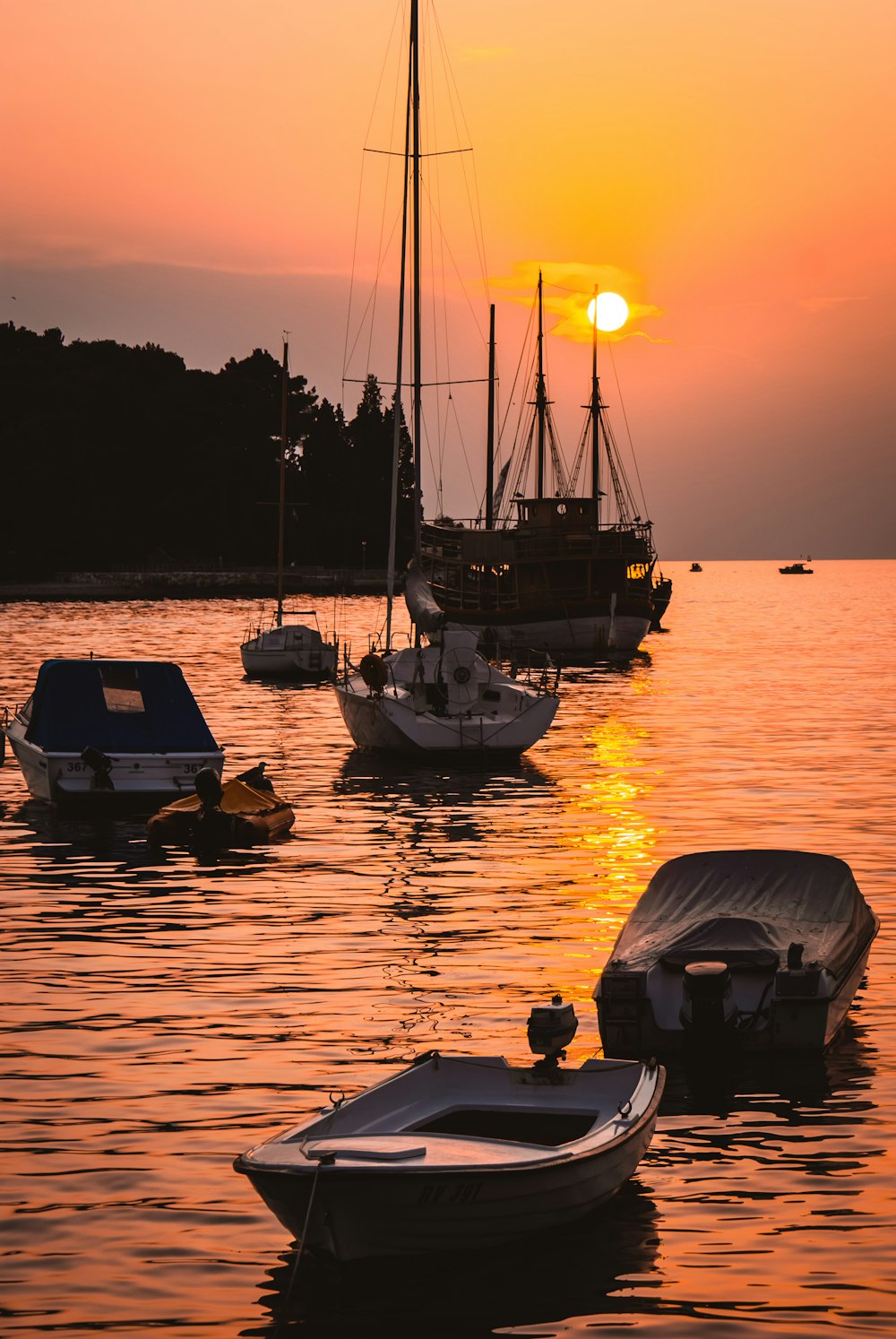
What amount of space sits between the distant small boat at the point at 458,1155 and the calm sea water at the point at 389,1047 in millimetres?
407

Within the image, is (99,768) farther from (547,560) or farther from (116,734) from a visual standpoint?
(547,560)

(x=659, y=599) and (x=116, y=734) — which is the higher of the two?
(x=659, y=599)

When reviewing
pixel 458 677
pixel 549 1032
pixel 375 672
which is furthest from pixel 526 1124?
pixel 375 672

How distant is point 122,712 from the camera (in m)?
32.5

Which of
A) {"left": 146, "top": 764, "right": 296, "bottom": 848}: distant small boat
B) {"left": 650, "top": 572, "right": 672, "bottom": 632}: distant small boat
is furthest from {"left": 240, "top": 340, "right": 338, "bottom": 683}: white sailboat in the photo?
{"left": 650, "top": 572, "right": 672, "bottom": 632}: distant small boat

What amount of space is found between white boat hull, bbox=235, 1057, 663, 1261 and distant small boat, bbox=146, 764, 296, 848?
17.3m

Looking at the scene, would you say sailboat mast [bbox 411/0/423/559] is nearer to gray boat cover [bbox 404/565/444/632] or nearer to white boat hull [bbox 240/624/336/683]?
gray boat cover [bbox 404/565/444/632]

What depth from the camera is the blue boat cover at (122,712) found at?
32.2m

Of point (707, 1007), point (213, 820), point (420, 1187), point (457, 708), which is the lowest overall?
point (213, 820)

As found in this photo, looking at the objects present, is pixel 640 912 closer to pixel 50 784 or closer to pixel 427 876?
pixel 427 876

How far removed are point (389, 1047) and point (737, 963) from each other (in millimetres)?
3292

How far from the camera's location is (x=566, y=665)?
273 feet

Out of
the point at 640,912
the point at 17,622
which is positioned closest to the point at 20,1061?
the point at 640,912

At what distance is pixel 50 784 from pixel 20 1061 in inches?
633
